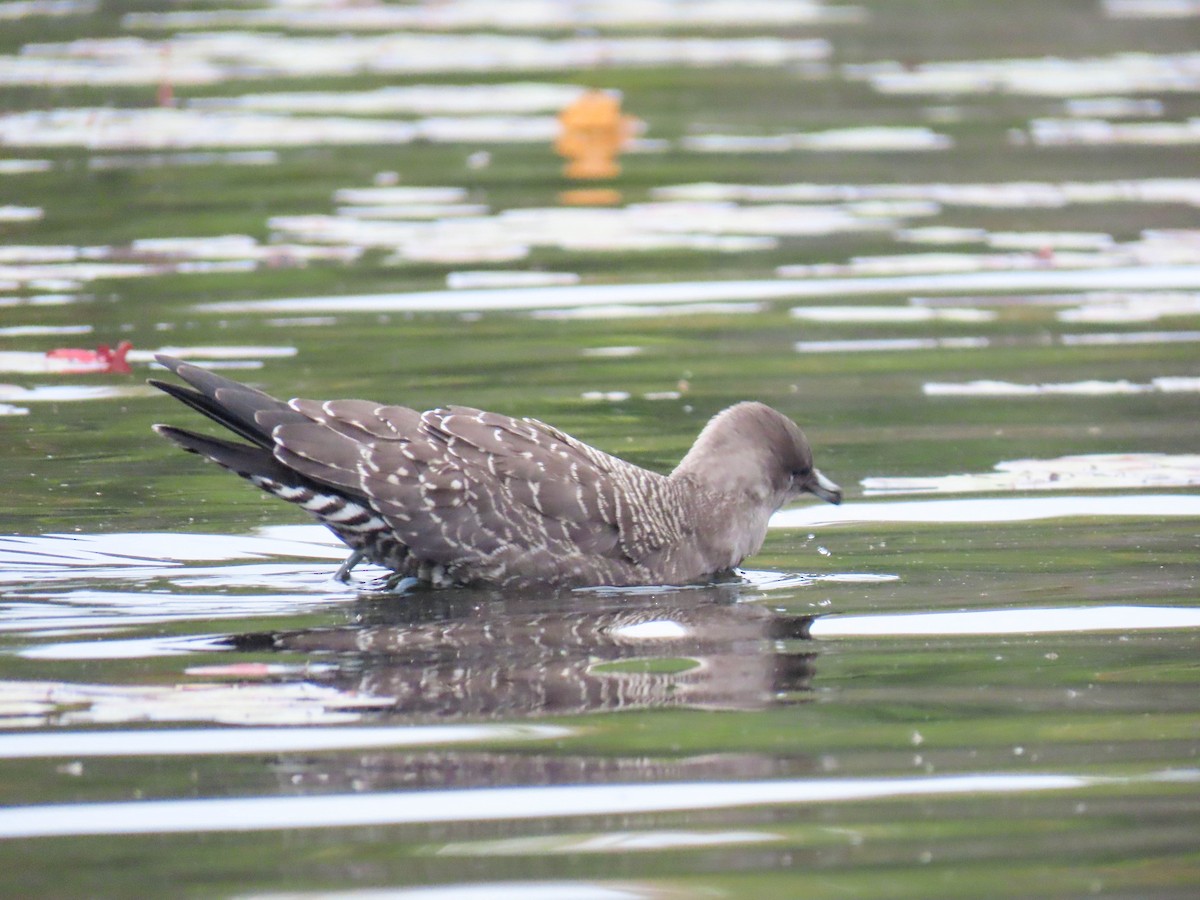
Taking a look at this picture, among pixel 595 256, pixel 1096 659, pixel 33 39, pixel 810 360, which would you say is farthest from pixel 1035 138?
pixel 1096 659

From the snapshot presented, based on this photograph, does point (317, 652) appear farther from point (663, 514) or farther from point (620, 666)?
point (663, 514)

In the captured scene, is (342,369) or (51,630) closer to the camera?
(51,630)

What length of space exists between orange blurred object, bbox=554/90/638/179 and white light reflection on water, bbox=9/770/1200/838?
1231cm

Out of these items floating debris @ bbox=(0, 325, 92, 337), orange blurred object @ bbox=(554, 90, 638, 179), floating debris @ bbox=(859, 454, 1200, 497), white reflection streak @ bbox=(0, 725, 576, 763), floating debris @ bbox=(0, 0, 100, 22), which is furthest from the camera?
floating debris @ bbox=(0, 0, 100, 22)

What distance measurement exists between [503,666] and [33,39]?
18038mm

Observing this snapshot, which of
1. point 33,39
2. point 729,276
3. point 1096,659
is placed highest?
point 33,39

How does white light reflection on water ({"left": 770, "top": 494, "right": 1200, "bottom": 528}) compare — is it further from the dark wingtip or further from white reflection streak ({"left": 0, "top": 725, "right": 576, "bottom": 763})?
white reflection streak ({"left": 0, "top": 725, "right": 576, "bottom": 763})

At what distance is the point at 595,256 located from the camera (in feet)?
47.0

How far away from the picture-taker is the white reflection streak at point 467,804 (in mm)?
5469

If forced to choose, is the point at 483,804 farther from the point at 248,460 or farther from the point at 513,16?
the point at 513,16

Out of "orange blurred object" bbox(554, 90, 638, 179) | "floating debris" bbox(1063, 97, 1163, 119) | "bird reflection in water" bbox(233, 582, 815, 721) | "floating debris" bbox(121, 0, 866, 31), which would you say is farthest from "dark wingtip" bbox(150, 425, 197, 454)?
"floating debris" bbox(121, 0, 866, 31)

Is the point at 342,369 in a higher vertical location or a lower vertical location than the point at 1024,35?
lower

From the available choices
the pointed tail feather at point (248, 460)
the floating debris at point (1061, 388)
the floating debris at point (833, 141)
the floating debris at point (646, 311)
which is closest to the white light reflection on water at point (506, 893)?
the pointed tail feather at point (248, 460)

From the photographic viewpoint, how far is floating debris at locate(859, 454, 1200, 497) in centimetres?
942
